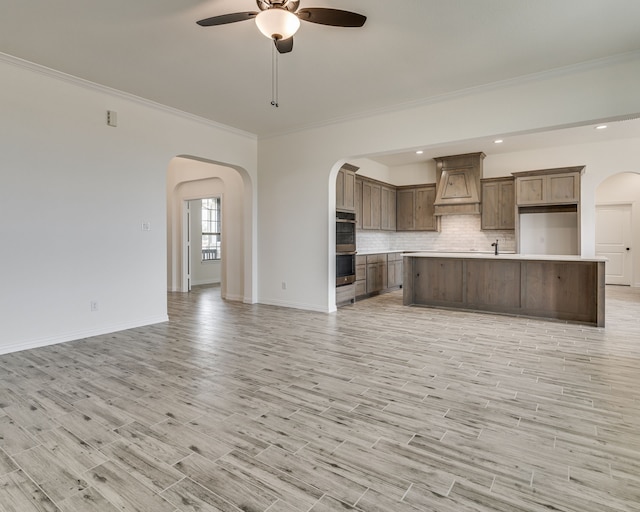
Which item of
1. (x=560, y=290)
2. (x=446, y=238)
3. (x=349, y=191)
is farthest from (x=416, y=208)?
(x=560, y=290)

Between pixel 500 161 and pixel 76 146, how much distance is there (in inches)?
305

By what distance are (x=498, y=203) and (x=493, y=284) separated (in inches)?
112

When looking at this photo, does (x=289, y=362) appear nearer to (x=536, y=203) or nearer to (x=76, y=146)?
(x=76, y=146)

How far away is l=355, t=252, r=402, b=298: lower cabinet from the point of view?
7.05m

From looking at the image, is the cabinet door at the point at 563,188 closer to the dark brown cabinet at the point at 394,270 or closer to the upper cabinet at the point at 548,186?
the upper cabinet at the point at 548,186

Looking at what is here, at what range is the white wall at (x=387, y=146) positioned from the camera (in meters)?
3.89

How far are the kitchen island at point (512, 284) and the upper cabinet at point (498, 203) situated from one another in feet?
7.35

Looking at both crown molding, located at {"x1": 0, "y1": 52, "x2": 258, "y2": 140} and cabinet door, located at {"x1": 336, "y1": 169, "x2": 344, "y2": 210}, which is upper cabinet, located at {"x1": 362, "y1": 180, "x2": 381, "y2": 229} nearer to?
cabinet door, located at {"x1": 336, "y1": 169, "x2": 344, "y2": 210}

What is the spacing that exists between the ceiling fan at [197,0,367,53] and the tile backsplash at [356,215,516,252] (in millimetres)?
5572

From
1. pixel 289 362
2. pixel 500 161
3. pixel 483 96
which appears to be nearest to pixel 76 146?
pixel 289 362

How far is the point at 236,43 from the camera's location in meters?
3.47

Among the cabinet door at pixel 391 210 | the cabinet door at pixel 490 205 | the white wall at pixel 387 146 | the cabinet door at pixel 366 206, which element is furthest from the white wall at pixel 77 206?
the cabinet door at pixel 490 205

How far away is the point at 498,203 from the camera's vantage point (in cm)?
780

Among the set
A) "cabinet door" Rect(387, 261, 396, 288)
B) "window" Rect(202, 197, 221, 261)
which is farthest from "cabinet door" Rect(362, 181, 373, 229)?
"window" Rect(202, 197, 221, 261)
